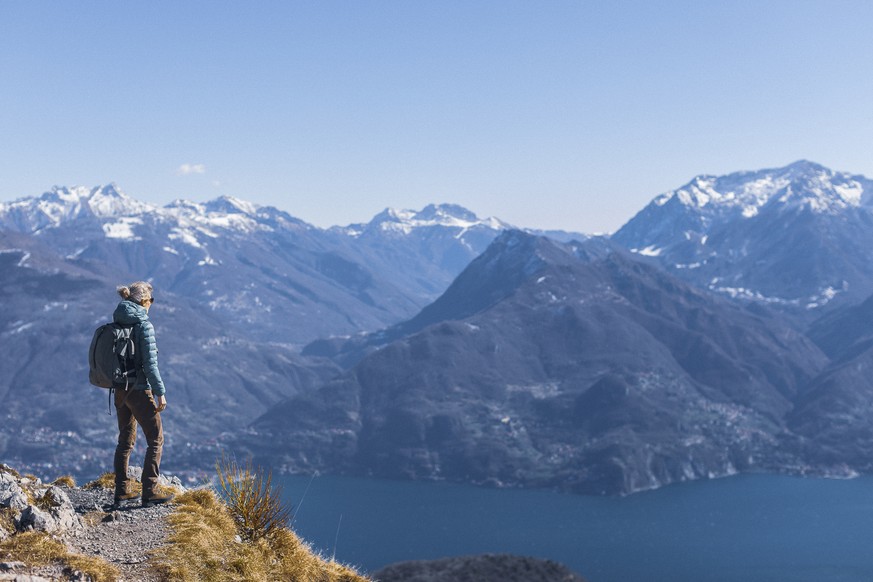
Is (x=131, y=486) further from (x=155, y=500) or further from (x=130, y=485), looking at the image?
(x=155, y=500)

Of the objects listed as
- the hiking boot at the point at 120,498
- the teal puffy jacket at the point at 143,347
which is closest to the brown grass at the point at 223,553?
the hiking boot at the point at 120,498

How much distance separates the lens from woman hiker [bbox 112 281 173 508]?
55.6ft

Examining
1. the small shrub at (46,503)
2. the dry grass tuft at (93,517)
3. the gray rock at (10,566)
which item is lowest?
the gray rock at (10,566)

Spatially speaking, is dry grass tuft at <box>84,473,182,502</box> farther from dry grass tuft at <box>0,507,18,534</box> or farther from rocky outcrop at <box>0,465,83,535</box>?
dry grass tuft at <box>0,507,18,534</box>

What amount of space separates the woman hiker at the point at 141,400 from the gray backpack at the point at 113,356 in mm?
113

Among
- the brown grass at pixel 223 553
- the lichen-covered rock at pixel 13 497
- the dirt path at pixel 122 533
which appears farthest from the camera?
the lichen-covered rock at pixel 13 497

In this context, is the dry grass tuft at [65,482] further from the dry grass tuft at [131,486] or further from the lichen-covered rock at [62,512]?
the lichen-covered rock at [62,512]

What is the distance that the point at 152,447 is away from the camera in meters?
17.8

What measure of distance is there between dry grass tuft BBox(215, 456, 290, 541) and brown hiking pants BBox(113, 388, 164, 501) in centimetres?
175

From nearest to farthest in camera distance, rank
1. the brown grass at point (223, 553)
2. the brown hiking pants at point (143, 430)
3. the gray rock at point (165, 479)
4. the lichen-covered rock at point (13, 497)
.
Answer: the brown grass at point (223, 553) < the lichen-covered rock at point (13, 497) < the brown hiking pants at point (143, 430) < the gray rock at point (165, 479)

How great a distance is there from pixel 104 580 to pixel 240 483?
4587 mm

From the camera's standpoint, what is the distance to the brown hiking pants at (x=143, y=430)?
17.2 meters

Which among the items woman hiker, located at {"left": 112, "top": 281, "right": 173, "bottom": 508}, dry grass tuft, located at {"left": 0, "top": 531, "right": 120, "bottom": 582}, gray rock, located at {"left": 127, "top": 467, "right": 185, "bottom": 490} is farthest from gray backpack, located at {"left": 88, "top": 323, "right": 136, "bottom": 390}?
gray rock, located at {"left": 127, "top": 467, "right": 185, "bottom": 490}

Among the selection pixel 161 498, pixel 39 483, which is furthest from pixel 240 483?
pixel 39 483
